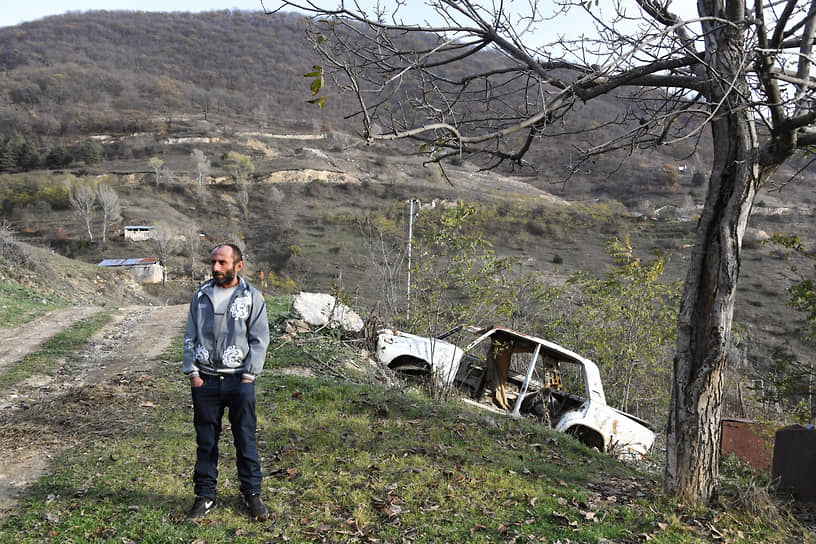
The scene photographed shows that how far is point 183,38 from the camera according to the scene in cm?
17962

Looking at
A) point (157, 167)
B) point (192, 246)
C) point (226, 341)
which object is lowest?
point (192, 246)

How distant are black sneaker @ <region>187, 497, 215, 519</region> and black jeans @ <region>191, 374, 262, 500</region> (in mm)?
35

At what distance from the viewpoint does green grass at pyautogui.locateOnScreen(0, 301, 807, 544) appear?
13.4 feet

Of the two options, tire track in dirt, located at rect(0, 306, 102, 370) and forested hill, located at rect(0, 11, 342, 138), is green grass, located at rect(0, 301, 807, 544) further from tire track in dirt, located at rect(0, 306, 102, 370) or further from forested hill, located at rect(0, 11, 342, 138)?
forested hill, located at rect(0, 11, 342, 138)

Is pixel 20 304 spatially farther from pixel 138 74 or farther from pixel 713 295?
pixel 138 74

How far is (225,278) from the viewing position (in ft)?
13.4

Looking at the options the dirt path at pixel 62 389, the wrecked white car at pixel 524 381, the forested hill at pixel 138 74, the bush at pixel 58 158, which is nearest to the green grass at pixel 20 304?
the dirt path at pixel 62 389

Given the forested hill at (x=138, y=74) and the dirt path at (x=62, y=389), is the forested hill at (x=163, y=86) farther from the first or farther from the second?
the dirt path at (x=62, y=389)

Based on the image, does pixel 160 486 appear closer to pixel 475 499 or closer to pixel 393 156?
pixel 475 499

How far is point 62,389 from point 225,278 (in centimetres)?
569

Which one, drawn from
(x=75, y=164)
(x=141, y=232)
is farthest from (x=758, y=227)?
(x=75, y=164)

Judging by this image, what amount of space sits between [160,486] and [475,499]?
8.60 feet

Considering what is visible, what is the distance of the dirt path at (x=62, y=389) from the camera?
5270 millimetres

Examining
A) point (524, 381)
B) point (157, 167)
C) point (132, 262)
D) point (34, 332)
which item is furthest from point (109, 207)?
point (524, 381)
